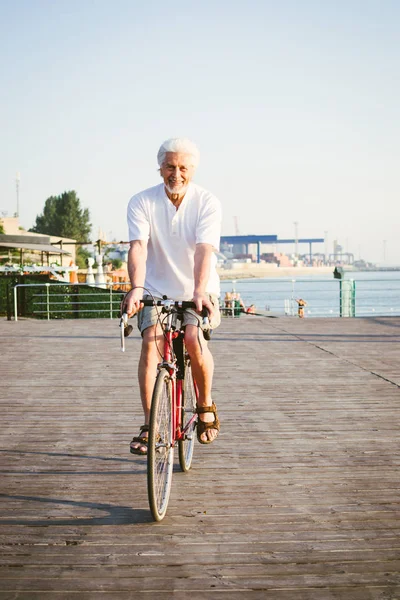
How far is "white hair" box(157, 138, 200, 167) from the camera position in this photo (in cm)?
377

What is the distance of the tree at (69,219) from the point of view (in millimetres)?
101375

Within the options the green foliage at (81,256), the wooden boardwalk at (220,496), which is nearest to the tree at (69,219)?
the green foliage at (81,256)

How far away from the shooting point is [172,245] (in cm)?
387

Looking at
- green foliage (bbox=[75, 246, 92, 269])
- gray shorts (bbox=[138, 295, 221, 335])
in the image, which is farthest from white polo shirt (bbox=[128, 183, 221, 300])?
green foliage (bbox=[75, 246, 92, 269])

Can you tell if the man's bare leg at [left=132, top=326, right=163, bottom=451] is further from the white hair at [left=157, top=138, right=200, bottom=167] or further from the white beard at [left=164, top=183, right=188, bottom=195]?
the white hair at [left=157, top=138, right=200, bottom=167]

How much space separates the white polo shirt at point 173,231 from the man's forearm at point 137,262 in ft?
0.15

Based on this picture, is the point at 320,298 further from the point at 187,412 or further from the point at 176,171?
the point at 176,171

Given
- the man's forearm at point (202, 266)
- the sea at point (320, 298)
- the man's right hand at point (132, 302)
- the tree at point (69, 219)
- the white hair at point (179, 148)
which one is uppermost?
the tree at point (69, 219)

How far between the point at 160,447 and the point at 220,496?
604mm

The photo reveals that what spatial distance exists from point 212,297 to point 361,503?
1269 mm

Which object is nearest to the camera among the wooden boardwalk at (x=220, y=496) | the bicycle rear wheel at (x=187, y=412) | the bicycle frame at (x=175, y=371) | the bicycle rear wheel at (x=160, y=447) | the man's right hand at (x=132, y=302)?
the wooden boardwalk at (x=220, y=496)

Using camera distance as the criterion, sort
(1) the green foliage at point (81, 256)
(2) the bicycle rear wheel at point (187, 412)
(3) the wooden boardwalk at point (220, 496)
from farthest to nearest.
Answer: (1) the green foliage at point (81, 256)
(2) the bicycle rear wheel at point (187, 412)
(3) the wooden boardwalk at point (220, 496)

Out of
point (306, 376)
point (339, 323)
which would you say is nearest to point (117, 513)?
point (306, 376)

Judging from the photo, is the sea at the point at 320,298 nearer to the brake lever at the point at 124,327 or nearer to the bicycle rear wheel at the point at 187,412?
the bicycle rear wheel at the point at 187,412
